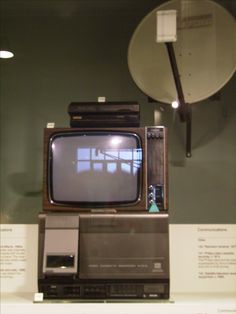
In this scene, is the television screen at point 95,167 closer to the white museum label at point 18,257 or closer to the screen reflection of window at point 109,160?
the screen reflection of window at point 109,160

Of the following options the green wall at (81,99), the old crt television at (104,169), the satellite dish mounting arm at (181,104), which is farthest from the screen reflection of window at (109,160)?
the green wall at (81,99)

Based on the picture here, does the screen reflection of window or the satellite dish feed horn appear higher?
the satellite dish feed horn

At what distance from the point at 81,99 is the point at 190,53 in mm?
545

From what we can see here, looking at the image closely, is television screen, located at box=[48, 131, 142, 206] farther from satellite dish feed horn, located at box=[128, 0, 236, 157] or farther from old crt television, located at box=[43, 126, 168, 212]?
satellite dish feed horn, located at box=[128, 0, 236, 157]

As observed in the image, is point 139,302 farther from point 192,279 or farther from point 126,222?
point 192,279

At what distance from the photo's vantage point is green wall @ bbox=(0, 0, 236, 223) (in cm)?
200

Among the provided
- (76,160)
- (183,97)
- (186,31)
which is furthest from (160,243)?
(186,31)

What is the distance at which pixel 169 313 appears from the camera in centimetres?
156

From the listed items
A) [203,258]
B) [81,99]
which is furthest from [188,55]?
[203,258]

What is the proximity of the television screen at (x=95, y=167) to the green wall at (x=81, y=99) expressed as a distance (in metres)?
0.43

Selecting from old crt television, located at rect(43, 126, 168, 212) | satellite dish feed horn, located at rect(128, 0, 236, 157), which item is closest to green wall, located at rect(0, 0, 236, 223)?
satellite dish feed horn, located at rect(128, 0, 236, 157)

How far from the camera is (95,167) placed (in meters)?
1.64

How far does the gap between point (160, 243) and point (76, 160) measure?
42 centimetres

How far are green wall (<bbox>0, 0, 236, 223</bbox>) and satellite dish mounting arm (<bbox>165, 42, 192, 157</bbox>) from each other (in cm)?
4
